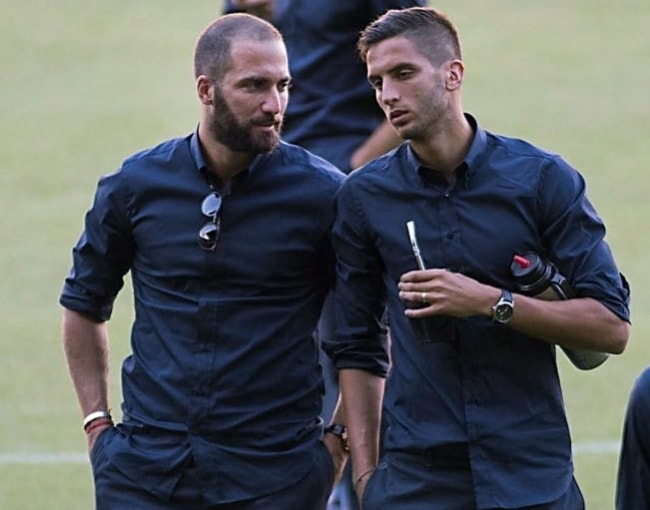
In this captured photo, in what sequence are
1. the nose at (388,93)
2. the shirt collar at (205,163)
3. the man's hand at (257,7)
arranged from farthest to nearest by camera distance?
1. the man's hand at (257,7)
2. the shirt collar at (205,163)
3. the nose at (388,93)

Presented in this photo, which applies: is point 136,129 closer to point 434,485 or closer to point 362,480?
point 362,480

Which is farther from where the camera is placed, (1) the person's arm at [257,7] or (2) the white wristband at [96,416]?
(1) the person's arm at [257,7]

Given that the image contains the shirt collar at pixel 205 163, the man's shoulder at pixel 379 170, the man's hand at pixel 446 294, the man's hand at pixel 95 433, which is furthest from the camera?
the man's hand at pixel 95 433

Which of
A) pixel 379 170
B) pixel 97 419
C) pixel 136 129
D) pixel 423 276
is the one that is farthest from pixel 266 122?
pixel 136 129

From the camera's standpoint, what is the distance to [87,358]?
5926 millimetres

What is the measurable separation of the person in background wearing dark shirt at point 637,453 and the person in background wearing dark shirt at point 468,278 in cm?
21

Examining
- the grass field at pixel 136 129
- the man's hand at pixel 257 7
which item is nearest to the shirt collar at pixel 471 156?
the man's hand at pixel 257 7

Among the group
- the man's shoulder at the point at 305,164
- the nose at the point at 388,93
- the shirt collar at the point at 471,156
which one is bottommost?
the man's shoulder at the point at 305,164

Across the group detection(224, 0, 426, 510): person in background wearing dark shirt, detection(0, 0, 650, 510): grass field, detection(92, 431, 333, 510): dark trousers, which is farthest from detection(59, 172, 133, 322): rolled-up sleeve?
detection(0, 0, 650, 510): grass field

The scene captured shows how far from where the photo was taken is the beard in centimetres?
548

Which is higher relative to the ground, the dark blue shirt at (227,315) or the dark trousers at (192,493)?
the dark blue shirt at (227,315)

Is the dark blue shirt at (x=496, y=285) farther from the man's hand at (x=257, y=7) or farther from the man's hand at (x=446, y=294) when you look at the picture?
the man's hand at (x=257, y=7)

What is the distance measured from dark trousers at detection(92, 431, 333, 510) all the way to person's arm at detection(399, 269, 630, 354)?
82 centimetres

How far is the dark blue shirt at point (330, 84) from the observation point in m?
7.08
